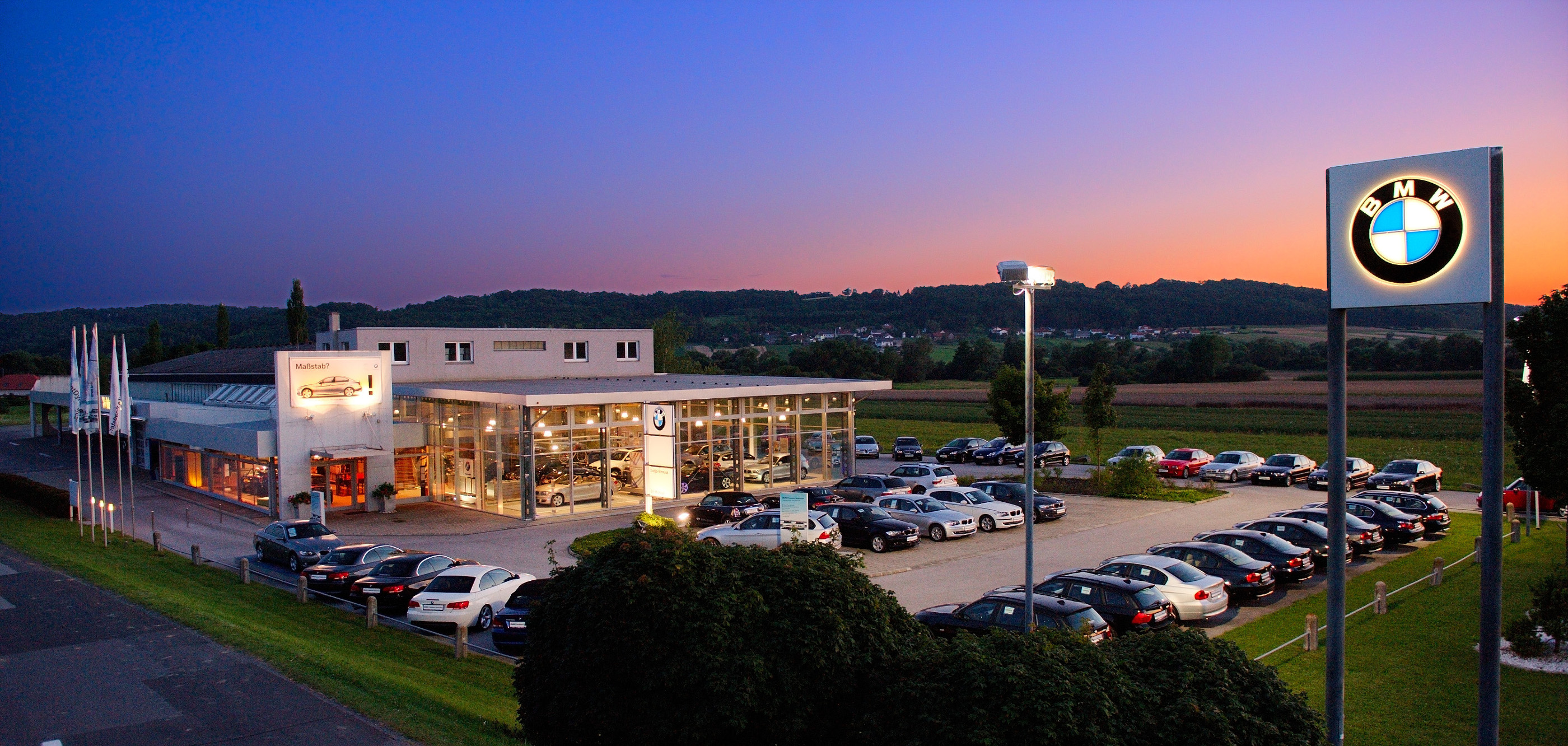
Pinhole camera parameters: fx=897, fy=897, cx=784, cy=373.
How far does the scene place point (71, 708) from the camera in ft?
34.8

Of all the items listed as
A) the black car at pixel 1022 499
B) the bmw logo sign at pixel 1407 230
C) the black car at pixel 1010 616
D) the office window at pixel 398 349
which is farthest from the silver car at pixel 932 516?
the office window at pixel 398 349

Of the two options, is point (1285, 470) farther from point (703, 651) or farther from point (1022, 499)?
point (703, 651)

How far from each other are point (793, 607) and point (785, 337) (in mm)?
146898

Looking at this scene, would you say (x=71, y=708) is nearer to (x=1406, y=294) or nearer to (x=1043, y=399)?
(x=1406, y=294)

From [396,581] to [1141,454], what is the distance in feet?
94.4

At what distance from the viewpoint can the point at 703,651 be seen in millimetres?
7707

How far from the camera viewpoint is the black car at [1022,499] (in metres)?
29.0

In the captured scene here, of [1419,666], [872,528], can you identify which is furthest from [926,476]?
[1419,666]

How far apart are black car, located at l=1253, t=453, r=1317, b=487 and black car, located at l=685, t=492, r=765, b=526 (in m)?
21.9

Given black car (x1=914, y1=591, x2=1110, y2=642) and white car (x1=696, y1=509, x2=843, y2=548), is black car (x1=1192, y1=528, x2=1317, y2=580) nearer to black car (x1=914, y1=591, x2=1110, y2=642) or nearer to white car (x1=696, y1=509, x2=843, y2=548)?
black car (x1=914, y1=591, x2=1110, y2=642)

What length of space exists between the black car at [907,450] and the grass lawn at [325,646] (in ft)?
108

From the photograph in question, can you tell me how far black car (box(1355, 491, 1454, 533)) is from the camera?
83.1 ft

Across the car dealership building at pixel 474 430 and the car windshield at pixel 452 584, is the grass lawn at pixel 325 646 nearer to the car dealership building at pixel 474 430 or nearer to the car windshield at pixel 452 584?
the car windshield at pixel 452 584

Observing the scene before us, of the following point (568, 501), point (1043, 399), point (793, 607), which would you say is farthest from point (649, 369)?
point (793, 607)
